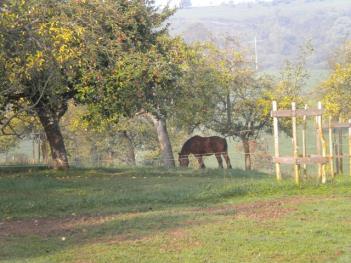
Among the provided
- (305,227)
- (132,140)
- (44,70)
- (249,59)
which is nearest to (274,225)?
(305,227)

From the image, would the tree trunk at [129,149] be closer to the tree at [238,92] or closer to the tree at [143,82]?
the tree at [238,92]

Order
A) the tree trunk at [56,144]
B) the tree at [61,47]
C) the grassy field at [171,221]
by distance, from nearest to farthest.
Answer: the grassy field at [171,221], the tree at [61,47], the tree trunk at [56,144]

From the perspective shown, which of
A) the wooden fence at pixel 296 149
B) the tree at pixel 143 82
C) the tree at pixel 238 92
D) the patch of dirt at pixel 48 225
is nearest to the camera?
the patch of dirt at pixel 48 225

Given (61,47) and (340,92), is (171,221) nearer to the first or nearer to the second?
(61,47)

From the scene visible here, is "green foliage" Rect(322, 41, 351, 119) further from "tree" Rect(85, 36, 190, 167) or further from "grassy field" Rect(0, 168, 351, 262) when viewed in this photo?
"grassy field" Rect(0, 168, 351, 262)

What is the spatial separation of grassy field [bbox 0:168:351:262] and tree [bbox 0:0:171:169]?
3.24 metres

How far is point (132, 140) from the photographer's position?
52.3 metres

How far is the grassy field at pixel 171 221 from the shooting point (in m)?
10.1

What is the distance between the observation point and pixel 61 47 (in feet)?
57.9

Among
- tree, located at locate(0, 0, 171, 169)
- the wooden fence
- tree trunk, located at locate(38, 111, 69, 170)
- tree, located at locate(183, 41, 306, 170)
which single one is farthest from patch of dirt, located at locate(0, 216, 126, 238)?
tree, located at locate(183, 41, 306, 170)

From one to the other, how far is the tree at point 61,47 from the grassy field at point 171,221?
324 cm

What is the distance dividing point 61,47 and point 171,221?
21.5ft

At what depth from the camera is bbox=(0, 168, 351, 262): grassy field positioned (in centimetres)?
1007

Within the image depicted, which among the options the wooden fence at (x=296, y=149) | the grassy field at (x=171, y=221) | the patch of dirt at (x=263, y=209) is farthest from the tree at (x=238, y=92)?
the patch of dirt at (x=263, y=209)
